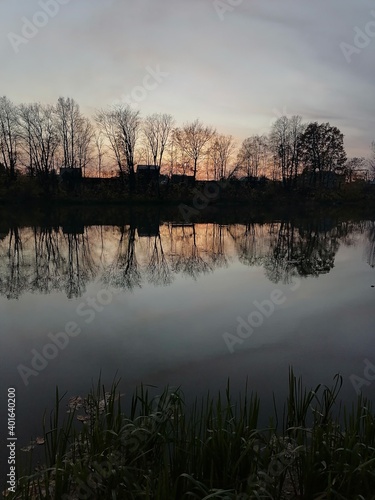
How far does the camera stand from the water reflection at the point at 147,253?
10680mm

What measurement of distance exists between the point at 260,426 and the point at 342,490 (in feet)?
4.39

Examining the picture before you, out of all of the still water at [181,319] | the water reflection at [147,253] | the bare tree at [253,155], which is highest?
the bare tree at [253,155]

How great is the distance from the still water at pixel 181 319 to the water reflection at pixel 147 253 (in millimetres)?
82

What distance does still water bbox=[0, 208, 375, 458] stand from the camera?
196 inches

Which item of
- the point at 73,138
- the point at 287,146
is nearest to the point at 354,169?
the point at 287,146

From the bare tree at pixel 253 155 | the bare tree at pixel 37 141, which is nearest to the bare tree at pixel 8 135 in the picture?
the bare tree at pixel 37 141

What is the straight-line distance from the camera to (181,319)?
729 centimetres

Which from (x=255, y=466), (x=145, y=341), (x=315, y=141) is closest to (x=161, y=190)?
(x=315, y=141)

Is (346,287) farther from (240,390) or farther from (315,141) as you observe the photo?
(315,141)

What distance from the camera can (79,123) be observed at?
4900cm

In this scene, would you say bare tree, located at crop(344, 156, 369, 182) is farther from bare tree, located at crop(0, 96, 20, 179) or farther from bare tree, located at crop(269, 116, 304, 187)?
bare tree, located at crop(0, 96, 20, 179)

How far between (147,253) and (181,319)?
7.83 meters

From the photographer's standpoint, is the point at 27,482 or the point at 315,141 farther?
the point at 315,141

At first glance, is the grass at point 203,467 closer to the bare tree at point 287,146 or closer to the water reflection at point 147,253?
the water reflection at point 147,253
